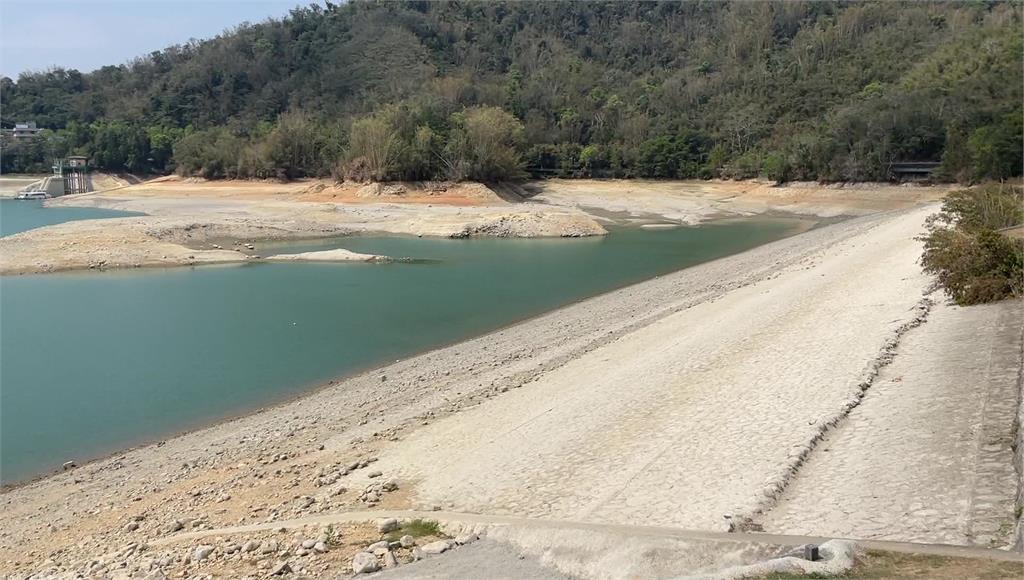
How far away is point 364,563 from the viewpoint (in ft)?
20.3

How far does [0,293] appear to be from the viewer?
2506 cm

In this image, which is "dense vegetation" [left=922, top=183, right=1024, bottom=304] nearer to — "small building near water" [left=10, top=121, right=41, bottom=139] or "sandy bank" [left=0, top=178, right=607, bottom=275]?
"sandy bank" [left=0, top=178, right=607, bottom=275]

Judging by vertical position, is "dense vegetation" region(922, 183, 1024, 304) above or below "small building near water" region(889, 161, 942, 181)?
below

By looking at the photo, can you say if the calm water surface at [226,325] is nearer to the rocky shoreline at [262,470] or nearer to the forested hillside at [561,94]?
the rocky shoreline at [262,470]

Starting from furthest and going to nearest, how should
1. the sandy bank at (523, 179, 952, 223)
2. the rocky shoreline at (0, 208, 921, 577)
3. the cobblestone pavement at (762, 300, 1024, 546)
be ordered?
1. the sandy bank at (523, 179, 952, 223)
2. the rocky shoreline at (0, 208, 921, 577)
3. the cobblestone pavement at (762, 300, 1024, 546)

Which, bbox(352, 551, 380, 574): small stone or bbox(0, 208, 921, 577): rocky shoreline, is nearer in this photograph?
bbox(352, 551, 380, 574): small stone

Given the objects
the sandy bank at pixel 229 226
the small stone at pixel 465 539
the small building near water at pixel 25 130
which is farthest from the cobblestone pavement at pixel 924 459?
the small building near water at pixel 25 130

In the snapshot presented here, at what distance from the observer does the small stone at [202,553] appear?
270 inches

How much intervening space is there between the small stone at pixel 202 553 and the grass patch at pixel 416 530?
155 cm

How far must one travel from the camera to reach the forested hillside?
54.4m

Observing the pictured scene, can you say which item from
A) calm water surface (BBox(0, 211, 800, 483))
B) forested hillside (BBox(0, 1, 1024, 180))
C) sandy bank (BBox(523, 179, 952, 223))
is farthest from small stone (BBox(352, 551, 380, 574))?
forested hillside (BBox(0, 1, 1024, 180))

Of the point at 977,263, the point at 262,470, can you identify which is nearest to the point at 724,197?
the point at 977,263

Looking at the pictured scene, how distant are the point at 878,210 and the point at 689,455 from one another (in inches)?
1694

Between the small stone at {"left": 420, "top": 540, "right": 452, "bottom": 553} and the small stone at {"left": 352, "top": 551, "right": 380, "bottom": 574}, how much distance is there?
0.42m
